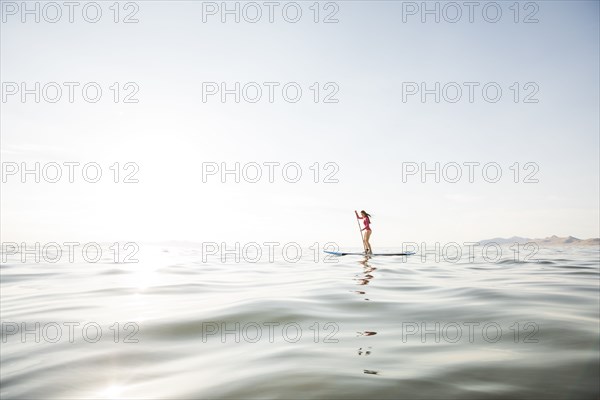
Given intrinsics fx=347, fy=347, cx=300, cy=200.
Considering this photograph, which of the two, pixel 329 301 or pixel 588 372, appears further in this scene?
pixel 329 301

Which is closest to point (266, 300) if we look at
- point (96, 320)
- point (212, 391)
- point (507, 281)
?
point (96, 320)

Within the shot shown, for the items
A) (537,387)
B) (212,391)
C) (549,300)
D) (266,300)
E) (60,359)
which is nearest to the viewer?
(537,387)

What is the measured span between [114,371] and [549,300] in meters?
6.63

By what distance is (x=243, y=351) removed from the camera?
144 inches

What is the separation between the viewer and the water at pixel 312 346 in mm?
2621

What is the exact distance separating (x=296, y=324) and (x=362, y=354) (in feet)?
5.05

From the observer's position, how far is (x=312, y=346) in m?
3.70

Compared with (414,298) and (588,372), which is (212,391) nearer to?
(588,372)

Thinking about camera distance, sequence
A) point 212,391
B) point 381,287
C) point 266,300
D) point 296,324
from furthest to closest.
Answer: point 381,287 < point 266,300 < point 296,324 < point 212,391

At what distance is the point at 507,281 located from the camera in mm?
8703

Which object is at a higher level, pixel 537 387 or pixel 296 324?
pixel 537 387

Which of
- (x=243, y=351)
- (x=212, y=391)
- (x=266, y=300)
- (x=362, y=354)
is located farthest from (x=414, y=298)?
(x=212, y=391)

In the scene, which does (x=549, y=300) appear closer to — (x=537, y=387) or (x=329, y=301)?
(x=329, y=301)

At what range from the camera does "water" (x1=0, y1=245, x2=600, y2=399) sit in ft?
8.60
